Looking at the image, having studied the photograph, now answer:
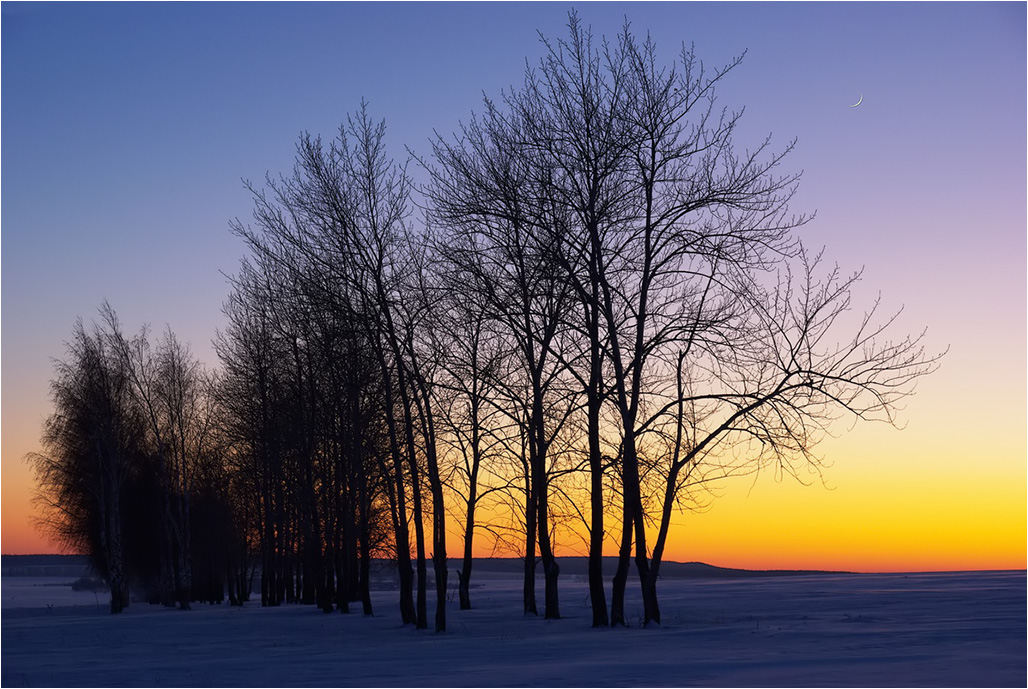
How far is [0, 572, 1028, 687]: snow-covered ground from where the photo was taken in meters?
12.7

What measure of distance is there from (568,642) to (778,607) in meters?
12.5

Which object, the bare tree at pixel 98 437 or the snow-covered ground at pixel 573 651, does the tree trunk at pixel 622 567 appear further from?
the bare tree at pixel 98 437

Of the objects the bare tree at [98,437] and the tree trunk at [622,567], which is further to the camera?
the bare tree at [98,437]

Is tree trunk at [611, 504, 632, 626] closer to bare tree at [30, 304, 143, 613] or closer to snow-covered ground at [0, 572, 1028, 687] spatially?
snow-covered ground at [0, 572, 1028, 687]

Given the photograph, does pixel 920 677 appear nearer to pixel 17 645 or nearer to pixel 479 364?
pixel 479 364

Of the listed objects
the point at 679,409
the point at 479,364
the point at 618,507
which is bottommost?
the point at 618,507

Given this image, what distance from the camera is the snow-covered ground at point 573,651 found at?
498 inches

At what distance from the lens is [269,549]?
47.6 metres

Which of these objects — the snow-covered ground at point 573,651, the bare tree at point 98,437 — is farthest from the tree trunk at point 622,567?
the bare tree at point 98,437

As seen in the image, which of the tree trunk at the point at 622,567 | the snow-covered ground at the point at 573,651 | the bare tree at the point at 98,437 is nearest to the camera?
the snow-covered ground at the point at 573,651

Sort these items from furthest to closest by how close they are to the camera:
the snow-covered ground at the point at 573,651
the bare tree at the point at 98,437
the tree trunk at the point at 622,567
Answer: the bare tree at the point at 98,437 → the tree trunk at the point at 622,567 → the snow-covered ground at the point at 573,651

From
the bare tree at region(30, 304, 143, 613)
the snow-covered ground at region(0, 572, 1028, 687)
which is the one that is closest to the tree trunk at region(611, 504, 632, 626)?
the snow-covered ground at region(0, 572, 1028, 687)

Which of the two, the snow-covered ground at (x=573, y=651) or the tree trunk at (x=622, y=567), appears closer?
the snow-covered ground at (x=573, y=651)

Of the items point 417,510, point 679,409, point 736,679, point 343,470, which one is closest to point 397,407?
point 343,470
